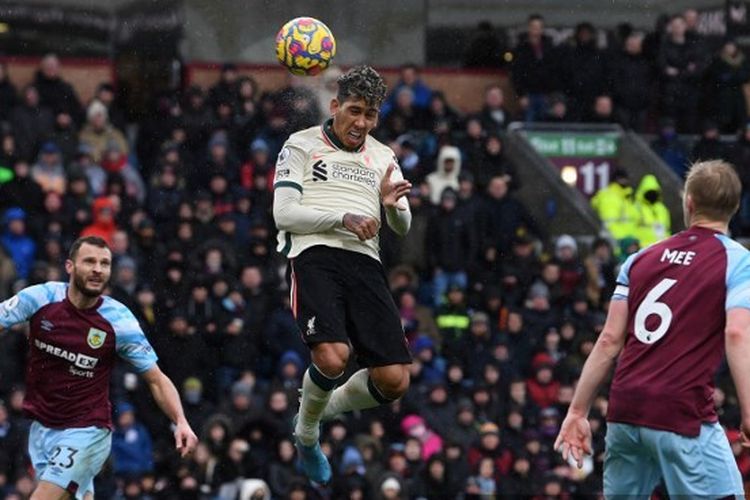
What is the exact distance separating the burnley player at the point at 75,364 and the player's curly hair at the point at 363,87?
1666mm

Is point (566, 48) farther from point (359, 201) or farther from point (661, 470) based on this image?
point (661, 470)

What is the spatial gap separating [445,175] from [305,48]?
8.88 meters

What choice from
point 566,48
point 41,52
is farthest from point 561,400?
point 41,52

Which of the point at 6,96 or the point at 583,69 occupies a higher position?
the point at 583,69

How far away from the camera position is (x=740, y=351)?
7984 mm

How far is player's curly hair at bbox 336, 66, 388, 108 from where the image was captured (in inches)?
422

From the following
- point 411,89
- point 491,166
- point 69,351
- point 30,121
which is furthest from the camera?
point 411,89

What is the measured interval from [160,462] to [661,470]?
8.99 meters

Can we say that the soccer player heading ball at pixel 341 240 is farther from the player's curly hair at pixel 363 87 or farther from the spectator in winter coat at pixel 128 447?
the spectator in winter coat at pixel 128 447

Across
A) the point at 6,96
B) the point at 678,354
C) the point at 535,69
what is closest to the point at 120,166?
the point at 6,96

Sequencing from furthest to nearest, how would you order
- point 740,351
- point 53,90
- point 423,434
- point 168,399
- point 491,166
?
point 491,166 → point 53,90 → point 423,434 → point 168,399 → point 740,351

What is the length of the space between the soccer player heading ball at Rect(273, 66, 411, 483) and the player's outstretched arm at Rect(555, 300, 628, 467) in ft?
8.28

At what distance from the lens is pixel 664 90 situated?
2331cm

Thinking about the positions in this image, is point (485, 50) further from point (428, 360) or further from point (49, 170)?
point (49, 170)
